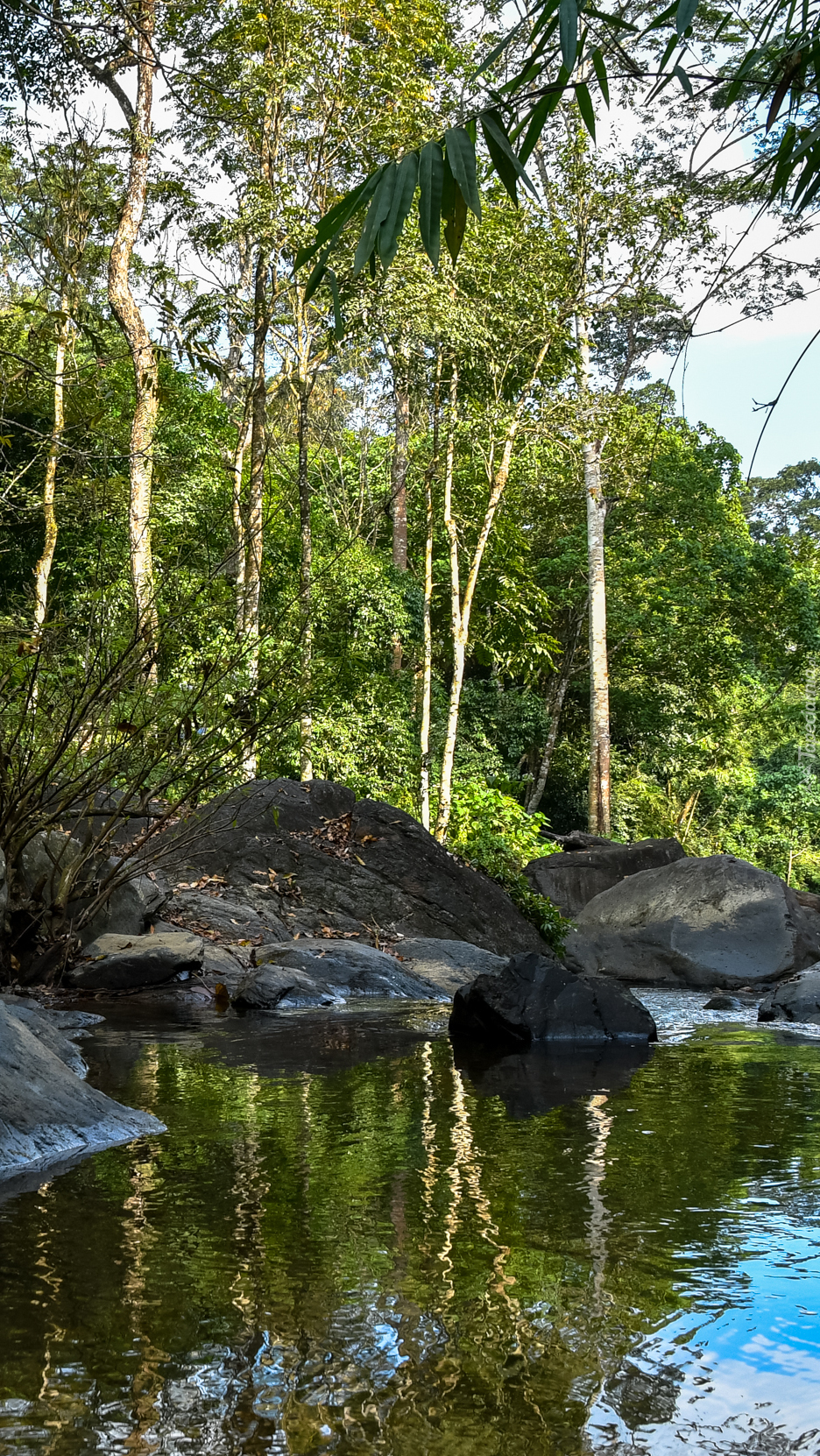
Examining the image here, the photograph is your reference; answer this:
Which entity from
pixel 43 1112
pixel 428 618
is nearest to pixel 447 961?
pixel 43 1112

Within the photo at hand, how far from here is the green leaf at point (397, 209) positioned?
6.04 feet

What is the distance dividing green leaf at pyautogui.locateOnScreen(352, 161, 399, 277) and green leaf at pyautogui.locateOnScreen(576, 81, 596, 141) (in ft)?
1.16

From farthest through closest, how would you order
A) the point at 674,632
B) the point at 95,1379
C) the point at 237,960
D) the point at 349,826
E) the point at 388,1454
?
the point at 674,632
the point at 349,826
the point at 237,960
the point at 95,1379
the point at 388,1454

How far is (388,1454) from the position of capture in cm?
197

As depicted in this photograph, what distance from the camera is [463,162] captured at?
5.90ft

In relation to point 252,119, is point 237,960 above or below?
below

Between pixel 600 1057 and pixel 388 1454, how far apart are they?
4993 mm

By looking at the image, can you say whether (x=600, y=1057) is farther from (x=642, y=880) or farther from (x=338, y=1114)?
(x=642, y=880)

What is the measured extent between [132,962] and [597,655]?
1541cm

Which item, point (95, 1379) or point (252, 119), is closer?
point (95, 1379)

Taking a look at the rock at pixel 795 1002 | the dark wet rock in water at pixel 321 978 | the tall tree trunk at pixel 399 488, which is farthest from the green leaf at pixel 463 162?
the tall tree trunk at pixel 399 488

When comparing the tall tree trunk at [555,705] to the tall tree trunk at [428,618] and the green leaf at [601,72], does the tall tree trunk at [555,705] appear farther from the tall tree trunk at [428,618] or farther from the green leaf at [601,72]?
the green leaf at [601,72]

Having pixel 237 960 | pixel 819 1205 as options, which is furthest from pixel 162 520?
pixel 819 1205

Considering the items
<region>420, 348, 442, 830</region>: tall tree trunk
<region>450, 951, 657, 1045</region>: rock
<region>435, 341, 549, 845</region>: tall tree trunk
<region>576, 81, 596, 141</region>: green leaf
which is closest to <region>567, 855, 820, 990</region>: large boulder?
<region>435, 341, 549, 845</region>: tall tree trunk
